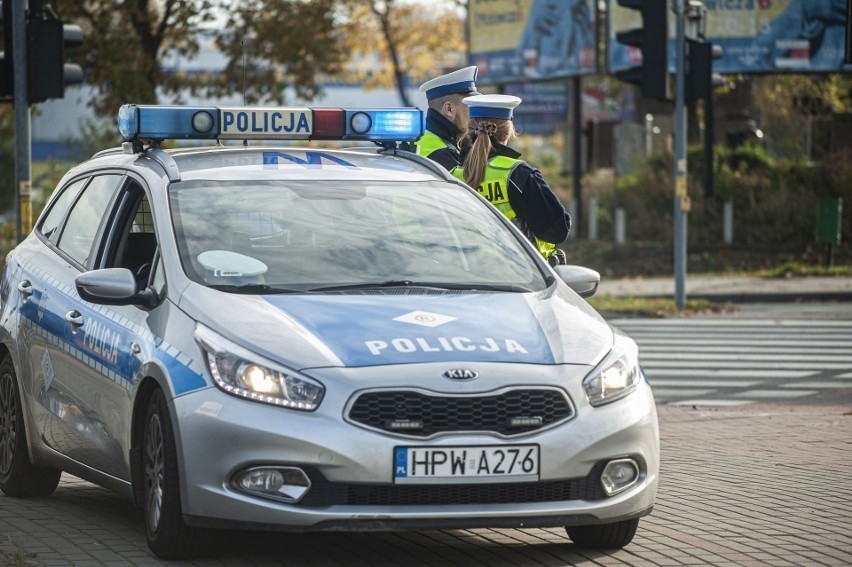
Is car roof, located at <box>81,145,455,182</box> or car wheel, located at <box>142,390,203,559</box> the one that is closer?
car wheel, located at <box>142,390,203,559</box>

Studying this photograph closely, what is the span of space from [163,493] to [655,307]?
15766 mm

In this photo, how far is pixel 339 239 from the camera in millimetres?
6777

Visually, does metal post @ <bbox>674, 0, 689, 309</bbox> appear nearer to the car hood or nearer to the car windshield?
the car windshield

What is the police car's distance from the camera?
574cm

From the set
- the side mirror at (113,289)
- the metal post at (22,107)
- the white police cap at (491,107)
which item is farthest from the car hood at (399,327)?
the metal post at (22,107)

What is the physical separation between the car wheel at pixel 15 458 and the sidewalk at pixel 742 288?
635 inches

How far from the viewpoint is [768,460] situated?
360 inches

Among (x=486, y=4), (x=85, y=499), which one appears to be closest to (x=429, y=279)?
(x=85, y=499)

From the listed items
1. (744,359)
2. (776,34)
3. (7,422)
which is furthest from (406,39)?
(7,422)

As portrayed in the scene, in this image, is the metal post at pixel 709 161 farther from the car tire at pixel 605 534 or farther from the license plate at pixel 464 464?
Answer: the license plate at pixel 464 464

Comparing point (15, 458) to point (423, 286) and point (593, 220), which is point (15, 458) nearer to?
point (423, 286)

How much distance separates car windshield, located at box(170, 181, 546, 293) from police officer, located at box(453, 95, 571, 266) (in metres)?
1.02

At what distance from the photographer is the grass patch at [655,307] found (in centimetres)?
2102

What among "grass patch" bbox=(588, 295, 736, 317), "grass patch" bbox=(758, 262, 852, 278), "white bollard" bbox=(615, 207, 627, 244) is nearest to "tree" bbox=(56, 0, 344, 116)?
"white bollard" bbox=(615, 207, 627, 244)
